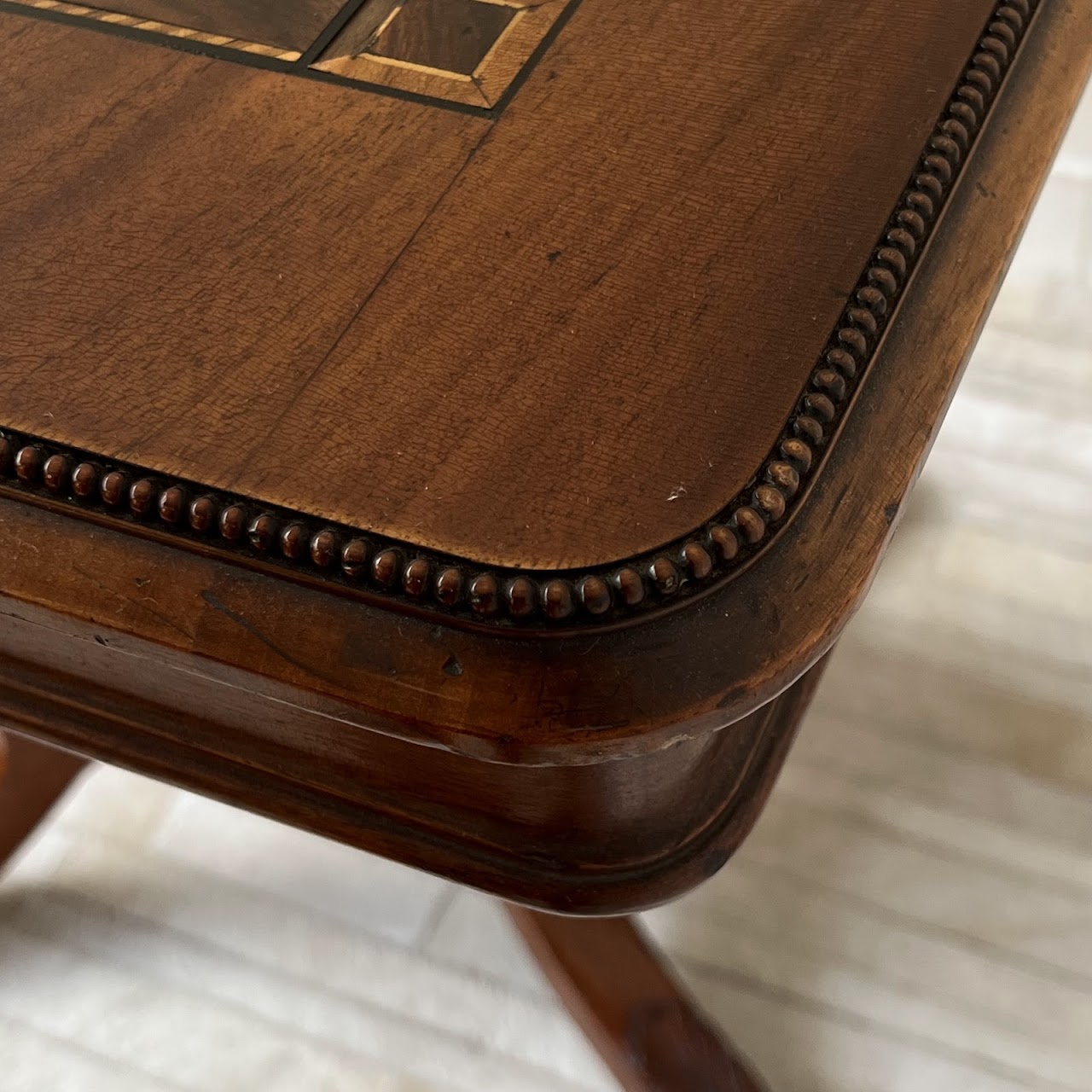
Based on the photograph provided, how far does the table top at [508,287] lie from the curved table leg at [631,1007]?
0.37m

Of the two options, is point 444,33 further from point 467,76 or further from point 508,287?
point 508,287

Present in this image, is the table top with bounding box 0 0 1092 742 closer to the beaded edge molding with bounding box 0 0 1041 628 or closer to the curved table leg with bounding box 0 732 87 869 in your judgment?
the beaded edge molding with bounding box 0 0 1041 628

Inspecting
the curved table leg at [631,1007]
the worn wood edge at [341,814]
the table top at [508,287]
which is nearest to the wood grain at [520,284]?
the table top at [508,287]

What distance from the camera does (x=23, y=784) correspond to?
0.82m

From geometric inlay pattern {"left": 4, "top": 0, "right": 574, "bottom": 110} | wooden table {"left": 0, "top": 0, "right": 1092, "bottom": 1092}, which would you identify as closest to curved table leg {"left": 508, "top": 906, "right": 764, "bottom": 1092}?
wooden table {"left": 0, "top": 0, "right": 1092, "bottom": 1092}

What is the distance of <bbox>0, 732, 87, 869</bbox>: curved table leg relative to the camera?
2.66 feet

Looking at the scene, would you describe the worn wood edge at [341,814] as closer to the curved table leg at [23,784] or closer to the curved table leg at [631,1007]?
the curved table leg at [631,1007]

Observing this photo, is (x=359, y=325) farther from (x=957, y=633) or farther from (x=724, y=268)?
(x=957, y=633)

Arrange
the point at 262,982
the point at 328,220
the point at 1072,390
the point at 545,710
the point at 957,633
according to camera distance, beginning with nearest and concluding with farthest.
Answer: the point at 545,710
the point at 328,220
the point at 262,982
the point at 957,633
the point at 1072,390

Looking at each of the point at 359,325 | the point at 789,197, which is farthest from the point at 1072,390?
the point at 359,325

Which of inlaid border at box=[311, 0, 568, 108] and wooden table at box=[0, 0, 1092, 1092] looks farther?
inlaid border at box=[311, 0, 568, 108]

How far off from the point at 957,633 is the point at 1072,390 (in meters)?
0.28

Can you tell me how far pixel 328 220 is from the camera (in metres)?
0.47

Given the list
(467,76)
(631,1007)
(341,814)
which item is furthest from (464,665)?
(631,1007)
